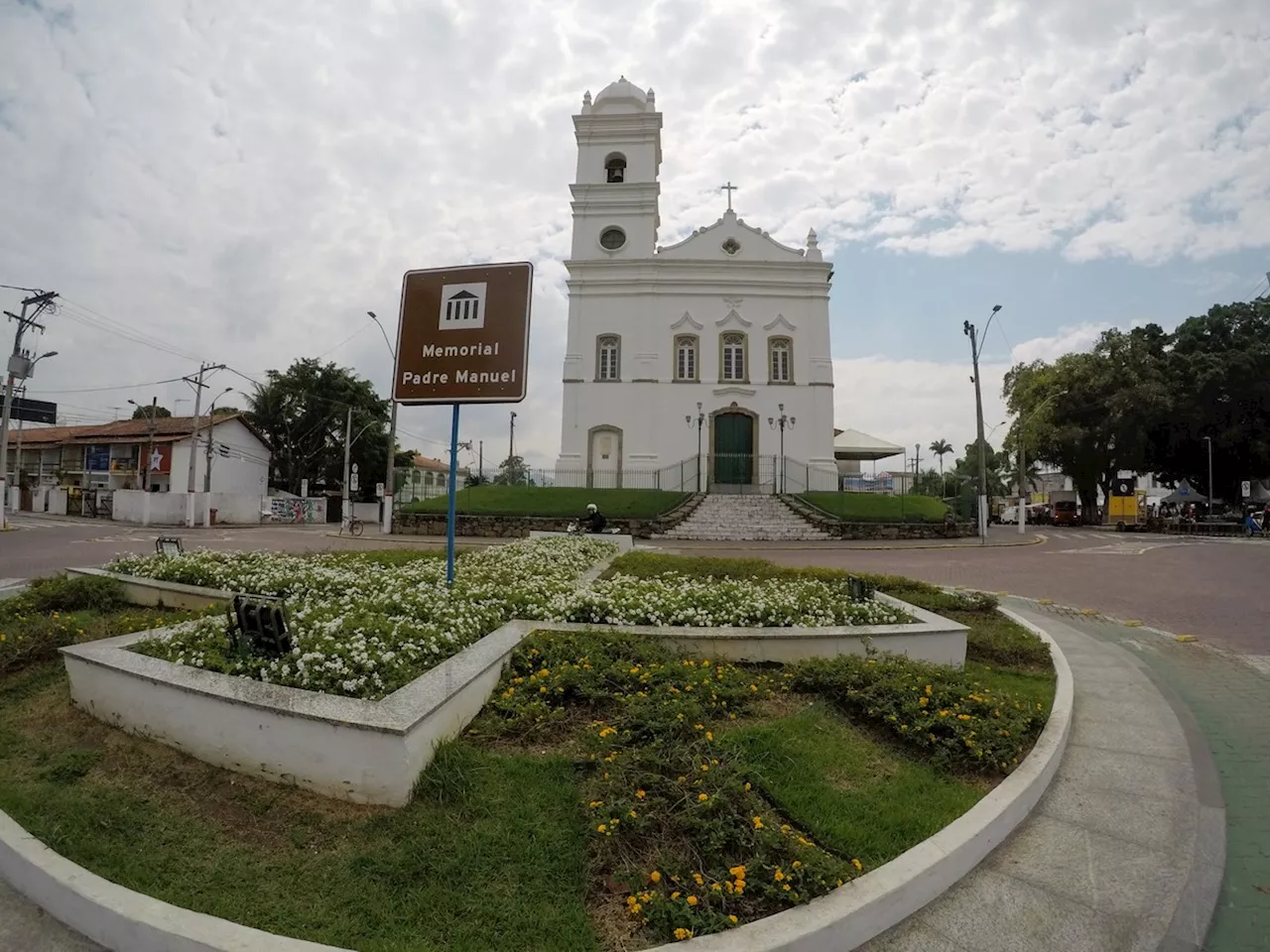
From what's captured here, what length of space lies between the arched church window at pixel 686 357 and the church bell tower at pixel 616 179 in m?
4.21

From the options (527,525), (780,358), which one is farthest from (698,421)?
(527,525)

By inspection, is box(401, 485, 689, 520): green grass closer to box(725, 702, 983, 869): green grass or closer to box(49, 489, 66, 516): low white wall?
box(725, 702, 983, 869): green grass

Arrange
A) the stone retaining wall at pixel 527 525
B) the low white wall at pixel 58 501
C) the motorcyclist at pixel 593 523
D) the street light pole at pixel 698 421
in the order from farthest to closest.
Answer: the low white wall at pixel 58 501, the street light pole at pixel 698 421, the stone retaining wall at pixel 527 525, the motorcyclist at pixel 593 523

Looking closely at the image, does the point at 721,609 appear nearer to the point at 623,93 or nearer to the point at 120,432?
the point at 623,93

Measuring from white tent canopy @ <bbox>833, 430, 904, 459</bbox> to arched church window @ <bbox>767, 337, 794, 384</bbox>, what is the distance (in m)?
4.52

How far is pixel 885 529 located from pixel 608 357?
1483cm

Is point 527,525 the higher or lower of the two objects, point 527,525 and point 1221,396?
the lower

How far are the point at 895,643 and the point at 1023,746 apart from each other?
55.7 inches

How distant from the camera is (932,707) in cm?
413

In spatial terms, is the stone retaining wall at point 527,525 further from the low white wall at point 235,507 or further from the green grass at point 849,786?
the green grass at point 849,786

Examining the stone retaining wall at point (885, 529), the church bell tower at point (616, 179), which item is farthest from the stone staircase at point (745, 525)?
the church bell tower at point (616, 179)

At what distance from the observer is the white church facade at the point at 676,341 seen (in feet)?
101

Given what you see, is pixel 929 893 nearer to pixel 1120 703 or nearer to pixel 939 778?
pixel 939 778

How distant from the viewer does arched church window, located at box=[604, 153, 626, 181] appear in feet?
107
